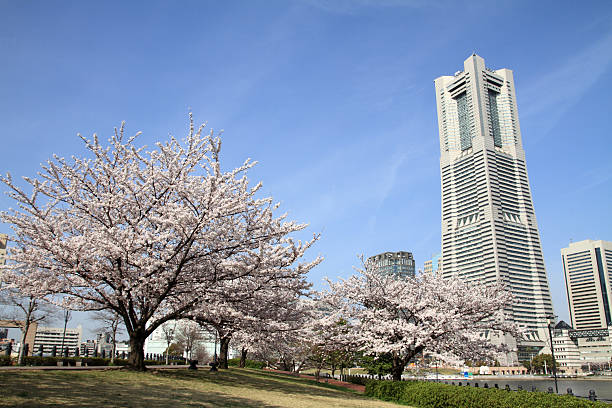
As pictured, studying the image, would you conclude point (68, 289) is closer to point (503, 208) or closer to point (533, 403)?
point (533, 403)

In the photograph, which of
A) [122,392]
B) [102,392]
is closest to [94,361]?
[122,392]

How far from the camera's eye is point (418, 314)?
26375 mm

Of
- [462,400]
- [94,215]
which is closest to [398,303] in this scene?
[462,400]

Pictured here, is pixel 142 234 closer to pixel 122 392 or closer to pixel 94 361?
pixel 122 392

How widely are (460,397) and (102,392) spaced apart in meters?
14.9

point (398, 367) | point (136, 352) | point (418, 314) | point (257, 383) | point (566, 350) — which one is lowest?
point (566, 350)

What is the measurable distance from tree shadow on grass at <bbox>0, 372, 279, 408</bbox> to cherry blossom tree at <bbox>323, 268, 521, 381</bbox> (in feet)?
43.5

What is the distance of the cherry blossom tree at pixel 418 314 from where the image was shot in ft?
83.3

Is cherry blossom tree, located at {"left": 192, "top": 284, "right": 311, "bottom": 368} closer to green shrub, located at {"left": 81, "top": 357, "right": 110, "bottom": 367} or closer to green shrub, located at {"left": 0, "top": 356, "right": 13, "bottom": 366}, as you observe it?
green shrub, located at {"left": 0, "top": 356, "right": 13, "bottom": 366}

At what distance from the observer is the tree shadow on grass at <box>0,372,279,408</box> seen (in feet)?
36.5

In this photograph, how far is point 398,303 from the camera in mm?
27094

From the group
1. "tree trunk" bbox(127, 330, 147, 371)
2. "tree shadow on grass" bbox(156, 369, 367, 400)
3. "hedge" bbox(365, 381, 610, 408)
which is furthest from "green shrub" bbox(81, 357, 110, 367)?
"hedge" bbox(365, 381, 610, 408)

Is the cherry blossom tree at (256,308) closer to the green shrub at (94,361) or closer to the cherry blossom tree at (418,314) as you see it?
the cherry blossom tree at (418,314)

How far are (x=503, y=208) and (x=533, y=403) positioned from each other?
203904mm
